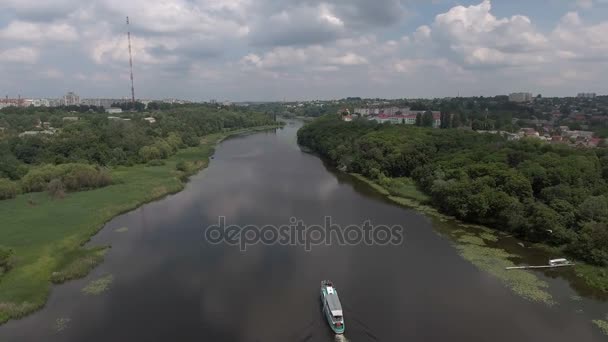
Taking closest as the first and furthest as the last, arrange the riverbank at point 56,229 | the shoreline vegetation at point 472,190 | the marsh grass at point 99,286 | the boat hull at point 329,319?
the boat hull at point 329,319 → the riverbank at point 56,229 → the marsh grass at point 99,286 → the shoreline vegetation at point 472,190

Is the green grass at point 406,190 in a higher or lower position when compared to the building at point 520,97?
lower

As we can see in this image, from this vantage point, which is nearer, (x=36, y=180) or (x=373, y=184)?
(x=36, y=180)

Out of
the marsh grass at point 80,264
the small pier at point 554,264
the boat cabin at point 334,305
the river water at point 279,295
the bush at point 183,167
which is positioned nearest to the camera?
the boat cabin at point 334,305

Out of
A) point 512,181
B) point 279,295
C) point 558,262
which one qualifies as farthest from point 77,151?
point 558,262

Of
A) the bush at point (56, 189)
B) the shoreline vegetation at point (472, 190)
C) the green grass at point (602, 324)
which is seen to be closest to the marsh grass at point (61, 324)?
the bush at point (56, 189)

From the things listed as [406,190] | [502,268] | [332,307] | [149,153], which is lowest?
[502,268]

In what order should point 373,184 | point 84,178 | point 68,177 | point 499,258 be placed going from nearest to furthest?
point 499,258, point 68,177, point 84,178, point 373,184

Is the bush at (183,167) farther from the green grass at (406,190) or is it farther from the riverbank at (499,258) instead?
the riverbank at (499,258)

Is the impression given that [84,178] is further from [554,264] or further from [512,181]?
[554,264]
